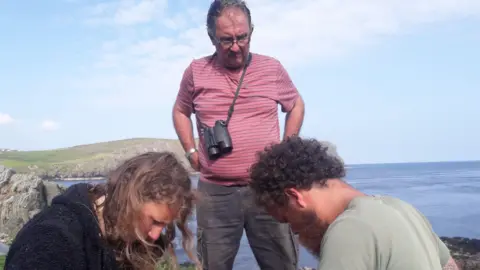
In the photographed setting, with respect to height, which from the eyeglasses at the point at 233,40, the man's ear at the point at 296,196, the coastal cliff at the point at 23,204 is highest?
the eyeglasses at the point at 233,40

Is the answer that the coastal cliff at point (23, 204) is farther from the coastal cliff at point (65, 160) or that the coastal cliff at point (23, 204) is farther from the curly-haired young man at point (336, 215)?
the coastal cliff at point (65, 160)

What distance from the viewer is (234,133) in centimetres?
464

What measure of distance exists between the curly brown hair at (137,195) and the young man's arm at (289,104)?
208 cm

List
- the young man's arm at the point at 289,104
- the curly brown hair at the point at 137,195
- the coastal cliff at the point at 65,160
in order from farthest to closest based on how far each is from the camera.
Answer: the coastal cliff at the point at 65,160, the young man's arm at the point at 289,104, the curly brown hair at the point at 137,195

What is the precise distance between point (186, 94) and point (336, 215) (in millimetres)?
2546

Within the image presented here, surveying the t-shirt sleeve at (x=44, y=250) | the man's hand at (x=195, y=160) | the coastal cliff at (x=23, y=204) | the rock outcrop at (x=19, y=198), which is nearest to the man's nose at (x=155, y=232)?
the t-shirt sleeve at (x=44, y=250)

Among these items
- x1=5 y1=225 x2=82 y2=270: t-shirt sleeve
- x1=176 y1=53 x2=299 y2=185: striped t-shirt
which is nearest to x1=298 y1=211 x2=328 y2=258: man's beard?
x1=5 y1=225 x2=82 y2=270: t-shirt sleeve

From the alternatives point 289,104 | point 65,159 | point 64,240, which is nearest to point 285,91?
point 289,104

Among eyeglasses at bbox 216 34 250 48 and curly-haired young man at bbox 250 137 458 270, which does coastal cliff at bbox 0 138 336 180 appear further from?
curly-haired young man at bbox 250 137 458 270

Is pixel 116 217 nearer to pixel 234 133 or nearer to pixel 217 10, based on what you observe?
pixel 234 133

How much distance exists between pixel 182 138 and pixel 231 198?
792mm

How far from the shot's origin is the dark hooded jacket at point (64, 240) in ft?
7.93

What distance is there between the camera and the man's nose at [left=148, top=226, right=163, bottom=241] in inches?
112

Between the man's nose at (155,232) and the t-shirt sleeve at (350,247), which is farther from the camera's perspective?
the man's nose at (155,232)
